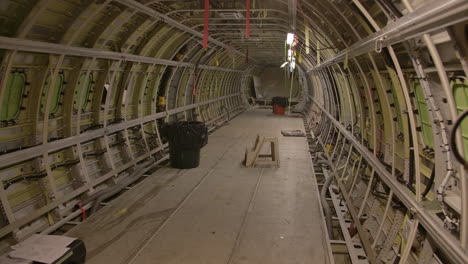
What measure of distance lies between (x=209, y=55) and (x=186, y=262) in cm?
797

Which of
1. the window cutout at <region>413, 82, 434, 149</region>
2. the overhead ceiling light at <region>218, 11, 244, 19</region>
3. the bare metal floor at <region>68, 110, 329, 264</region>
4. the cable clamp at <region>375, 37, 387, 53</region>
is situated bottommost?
the bare metal floor at <region>68, 110, 329, 264</region>

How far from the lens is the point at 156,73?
25.3ft

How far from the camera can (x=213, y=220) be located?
181 inches

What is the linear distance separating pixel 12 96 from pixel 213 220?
290cm

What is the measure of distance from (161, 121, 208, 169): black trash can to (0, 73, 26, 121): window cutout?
110 inches

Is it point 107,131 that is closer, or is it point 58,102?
point 58,102

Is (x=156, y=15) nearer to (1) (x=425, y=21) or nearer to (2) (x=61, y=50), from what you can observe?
(2) (x=61, y=50)

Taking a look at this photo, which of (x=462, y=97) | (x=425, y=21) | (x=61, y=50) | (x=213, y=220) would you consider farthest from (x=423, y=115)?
(x=61, y=50)

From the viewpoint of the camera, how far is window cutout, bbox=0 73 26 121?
403 centimetres

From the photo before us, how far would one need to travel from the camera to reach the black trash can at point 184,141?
259 inches

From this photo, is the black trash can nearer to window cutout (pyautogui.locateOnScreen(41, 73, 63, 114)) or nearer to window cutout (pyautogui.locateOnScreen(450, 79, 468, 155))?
window cutout (pyautogui.locateOnScreen(41, 73, 63, 114))

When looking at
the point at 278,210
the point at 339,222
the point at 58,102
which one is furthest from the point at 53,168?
the point at 339,222

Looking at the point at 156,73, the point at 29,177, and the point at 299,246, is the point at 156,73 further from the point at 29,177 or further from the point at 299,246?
the point at 299,246

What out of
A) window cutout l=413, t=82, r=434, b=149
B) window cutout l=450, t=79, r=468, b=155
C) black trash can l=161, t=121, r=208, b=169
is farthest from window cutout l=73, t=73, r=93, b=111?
window cutout l=450, t=79, r=468, b=155
